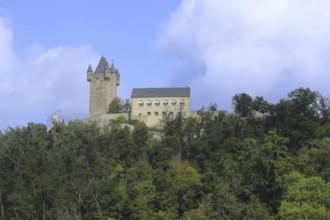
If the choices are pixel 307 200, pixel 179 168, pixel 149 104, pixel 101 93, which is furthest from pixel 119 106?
pixel 307 200

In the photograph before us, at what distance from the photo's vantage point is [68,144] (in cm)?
8756

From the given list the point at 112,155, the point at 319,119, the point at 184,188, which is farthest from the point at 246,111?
the point at 184,188

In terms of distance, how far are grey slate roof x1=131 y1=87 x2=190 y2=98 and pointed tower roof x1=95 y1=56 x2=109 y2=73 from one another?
54.0ft

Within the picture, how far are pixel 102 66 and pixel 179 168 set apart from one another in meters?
62.4

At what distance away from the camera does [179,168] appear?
75.4 meters

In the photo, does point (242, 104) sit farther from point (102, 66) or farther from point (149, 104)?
point (102, 66)

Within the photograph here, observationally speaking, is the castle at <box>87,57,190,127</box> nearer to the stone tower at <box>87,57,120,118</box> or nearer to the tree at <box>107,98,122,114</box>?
the stone tower at <box>87,57,120,118</box>

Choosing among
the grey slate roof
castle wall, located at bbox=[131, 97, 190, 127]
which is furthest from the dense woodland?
the grey slate roof

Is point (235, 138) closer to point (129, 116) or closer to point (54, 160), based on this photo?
point (54, 160)

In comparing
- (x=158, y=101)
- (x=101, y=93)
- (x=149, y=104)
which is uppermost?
(x=101, y=93)

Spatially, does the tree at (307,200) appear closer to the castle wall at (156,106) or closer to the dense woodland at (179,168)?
the dense woodland at (179,168)

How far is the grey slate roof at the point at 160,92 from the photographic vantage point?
11688 cm

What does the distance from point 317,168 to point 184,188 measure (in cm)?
1439

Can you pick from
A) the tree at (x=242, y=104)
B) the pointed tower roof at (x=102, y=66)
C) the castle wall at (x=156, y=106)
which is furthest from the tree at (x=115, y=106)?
the tree at (x=242, y=104)
